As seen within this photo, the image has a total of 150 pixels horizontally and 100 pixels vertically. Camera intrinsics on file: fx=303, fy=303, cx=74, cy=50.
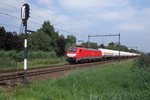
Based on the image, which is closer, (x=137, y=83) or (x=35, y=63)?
(x=137, y=83)

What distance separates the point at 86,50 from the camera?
49.9m

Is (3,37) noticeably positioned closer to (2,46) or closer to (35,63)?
(2,46)

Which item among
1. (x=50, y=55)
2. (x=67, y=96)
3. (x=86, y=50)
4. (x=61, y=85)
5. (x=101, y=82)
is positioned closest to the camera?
(x=67, y=96)

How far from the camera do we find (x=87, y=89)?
49.0 ft

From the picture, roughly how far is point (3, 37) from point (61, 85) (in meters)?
54.1

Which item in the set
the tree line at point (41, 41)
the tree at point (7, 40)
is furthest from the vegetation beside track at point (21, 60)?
the tree at point (7, 40)

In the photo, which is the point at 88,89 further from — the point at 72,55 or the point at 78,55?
the point at 78,55

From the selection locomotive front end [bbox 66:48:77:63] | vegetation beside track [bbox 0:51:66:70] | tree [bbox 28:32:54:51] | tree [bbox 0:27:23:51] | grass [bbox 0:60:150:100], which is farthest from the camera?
tree [bbox 28:32:54:51]

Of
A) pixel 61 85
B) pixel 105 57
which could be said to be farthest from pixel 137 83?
pixel 105 57

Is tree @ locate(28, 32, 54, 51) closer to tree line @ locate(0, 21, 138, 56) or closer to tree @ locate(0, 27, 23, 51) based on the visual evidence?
tree line @ locate(0, 21, 138, 56)

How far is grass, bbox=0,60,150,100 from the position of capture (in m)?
11.9

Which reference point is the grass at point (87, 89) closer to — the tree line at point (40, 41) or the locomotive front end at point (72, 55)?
the locomotive front end at point (72, 55)

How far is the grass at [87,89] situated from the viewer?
1186cm

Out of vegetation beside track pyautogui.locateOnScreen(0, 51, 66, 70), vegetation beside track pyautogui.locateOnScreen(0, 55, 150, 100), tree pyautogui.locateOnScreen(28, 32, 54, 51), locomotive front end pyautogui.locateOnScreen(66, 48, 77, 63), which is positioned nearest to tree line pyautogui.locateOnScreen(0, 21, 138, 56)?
tree pyautogui.locateOnScreen(28, 32, 54, 51)
